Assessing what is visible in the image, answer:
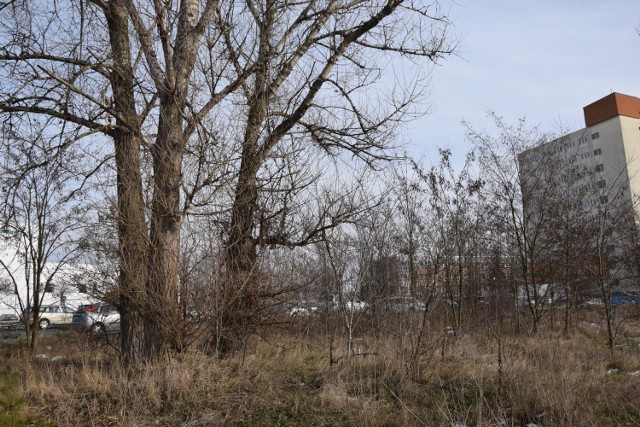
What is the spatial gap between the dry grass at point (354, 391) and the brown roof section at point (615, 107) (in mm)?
56325

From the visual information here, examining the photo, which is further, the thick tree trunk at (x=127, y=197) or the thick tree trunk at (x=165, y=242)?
the thick tree trunk at (x=127, y=197)

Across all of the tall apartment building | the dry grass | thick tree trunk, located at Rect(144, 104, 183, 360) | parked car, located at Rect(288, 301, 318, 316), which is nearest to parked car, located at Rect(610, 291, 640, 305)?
the tall apartment building

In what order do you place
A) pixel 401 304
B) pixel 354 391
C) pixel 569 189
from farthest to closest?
pixel 569 189 < pixel 401 304 < pixel 354 391

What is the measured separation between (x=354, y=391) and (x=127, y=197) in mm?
3824

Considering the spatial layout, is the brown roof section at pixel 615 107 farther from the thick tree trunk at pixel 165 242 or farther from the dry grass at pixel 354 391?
the thick tree trunk at pixel 165 242

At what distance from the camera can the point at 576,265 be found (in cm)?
1347

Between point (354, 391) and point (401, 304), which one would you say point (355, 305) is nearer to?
point (401, 304)

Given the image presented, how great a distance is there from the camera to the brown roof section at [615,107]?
55.6 meters

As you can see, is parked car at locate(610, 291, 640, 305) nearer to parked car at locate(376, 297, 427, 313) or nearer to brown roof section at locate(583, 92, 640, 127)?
parked car at locate(376, 297, 427, 313)

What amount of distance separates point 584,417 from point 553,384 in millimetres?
556

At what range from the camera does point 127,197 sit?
23.2 ft

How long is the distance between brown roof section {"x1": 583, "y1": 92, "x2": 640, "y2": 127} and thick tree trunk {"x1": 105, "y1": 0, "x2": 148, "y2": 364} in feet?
192

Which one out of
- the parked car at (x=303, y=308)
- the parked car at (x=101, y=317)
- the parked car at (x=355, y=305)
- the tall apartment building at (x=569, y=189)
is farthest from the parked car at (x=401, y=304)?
the tall apartment building at (x=569, y=189)

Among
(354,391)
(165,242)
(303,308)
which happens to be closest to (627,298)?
(303,308)
